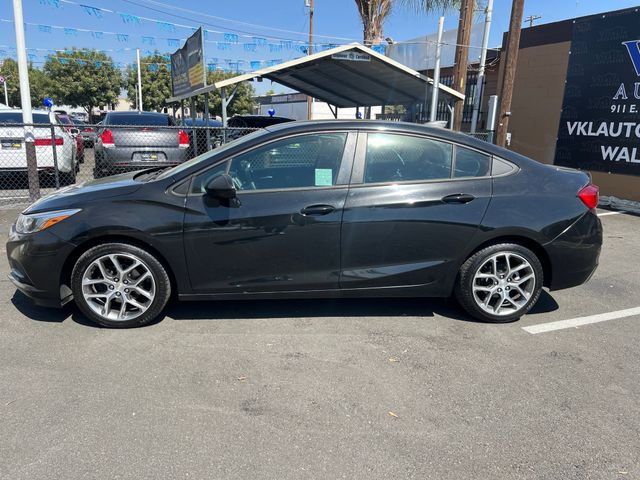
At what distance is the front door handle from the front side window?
0.61 feet

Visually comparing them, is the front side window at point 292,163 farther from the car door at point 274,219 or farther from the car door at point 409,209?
the car door at point 409,209

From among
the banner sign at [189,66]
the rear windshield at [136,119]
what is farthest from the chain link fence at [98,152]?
the banner sign at [189,66]

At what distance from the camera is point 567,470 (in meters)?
2.42

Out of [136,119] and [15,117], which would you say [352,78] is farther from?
[15,117]

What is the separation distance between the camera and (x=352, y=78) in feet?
43.8

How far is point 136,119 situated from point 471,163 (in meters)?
9.29

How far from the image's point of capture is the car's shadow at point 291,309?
4.15 m

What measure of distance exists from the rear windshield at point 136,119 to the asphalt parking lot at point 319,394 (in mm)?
7451

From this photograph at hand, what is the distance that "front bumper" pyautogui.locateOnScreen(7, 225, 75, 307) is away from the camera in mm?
3686

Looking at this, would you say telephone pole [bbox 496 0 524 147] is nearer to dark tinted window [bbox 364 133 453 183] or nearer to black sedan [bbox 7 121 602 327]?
black sedan [bbox 7 121 602 327]

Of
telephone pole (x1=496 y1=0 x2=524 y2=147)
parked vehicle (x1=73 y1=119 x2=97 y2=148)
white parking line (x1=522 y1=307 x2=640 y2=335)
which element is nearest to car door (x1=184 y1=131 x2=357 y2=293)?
white parking line (x1=522 y1=307 x2=640 y2=335)

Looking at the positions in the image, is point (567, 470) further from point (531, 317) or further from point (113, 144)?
point (113, 144)

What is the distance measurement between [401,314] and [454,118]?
9.65m

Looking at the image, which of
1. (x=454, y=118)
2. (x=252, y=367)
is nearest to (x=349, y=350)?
(x=252, y=367)
